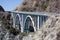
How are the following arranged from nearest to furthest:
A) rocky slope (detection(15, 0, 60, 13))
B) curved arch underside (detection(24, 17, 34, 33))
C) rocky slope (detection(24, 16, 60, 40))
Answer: rocky slope (detection(24, 16, 60, 40)) < curved arch underside (detection(24, 17, 34, 33)) < rocky slope (detection(15, 0, 60, 13))

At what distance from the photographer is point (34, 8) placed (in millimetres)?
69438

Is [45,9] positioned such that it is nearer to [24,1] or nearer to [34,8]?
[34,8]

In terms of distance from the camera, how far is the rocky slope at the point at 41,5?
6003cm

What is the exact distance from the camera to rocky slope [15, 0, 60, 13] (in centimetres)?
6003

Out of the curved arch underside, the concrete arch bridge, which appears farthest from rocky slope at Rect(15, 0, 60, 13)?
the curved arch underside

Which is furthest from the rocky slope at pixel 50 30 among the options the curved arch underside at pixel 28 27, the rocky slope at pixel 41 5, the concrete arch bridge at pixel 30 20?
the rocky slope at pixel 41 5

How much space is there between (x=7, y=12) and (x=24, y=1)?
7026mm

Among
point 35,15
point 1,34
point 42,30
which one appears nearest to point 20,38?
point 1,34

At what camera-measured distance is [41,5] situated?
221ft

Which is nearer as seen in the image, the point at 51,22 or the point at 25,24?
the point at 51,22

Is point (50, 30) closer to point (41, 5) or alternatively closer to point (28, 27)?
point (28, 27)

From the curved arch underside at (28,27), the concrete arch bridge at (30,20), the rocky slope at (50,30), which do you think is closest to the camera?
the rocky slope at (50,30)

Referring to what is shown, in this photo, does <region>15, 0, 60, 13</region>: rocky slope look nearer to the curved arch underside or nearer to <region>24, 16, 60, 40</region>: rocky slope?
the curved arch underside

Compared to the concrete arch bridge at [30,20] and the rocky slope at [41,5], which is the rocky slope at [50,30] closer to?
the concrete arch bridge at [30,20]
